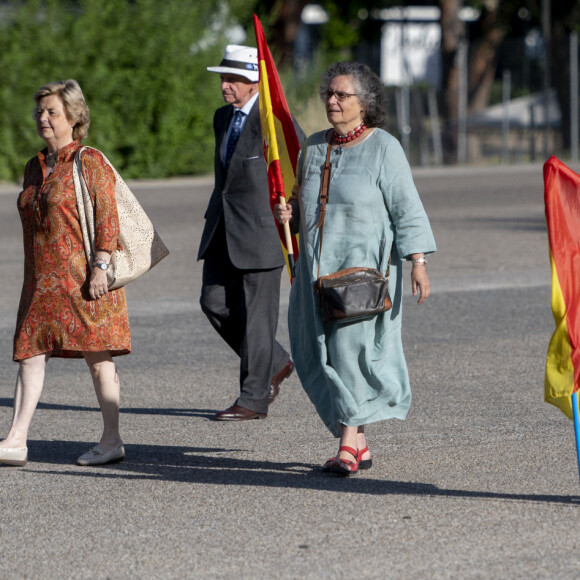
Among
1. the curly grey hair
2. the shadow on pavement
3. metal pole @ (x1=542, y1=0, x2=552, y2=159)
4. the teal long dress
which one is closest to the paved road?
the shadow on pavement

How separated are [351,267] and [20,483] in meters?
1.62

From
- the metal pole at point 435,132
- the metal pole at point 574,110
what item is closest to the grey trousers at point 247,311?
the metal pole at point 435,132

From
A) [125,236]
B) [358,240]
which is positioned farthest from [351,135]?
[125,236]

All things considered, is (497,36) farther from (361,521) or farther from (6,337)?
(361,521)

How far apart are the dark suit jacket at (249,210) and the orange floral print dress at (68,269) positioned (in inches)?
50.5

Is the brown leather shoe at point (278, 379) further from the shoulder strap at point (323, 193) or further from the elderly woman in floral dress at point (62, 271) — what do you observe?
the shoulder strap at point (323, 193)

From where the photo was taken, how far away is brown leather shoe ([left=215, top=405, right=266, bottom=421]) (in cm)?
636

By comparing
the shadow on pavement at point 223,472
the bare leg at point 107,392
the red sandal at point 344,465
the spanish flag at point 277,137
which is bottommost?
Answer: the shadow on pavement at point 223,472

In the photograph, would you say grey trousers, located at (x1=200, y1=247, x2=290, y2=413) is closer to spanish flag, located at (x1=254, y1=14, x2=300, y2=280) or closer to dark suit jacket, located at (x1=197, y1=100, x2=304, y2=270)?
dark suit jacket, located at (x1=197, y1=100, x2=304, y2=270)

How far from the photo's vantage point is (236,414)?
636 centimetres

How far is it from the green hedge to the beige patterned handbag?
1783 cm

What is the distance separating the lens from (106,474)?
5277 mm

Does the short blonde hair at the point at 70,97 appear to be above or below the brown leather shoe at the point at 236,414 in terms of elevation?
above

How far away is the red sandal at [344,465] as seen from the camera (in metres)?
5.11
